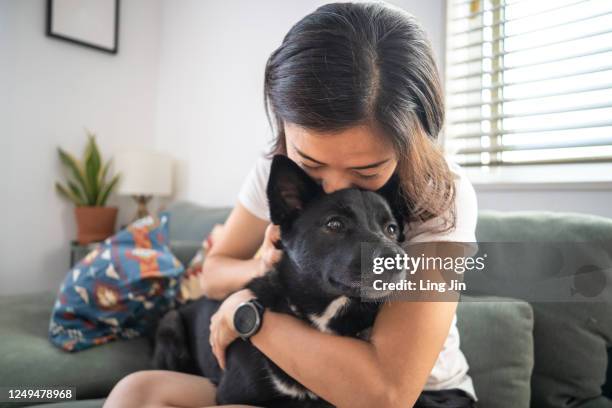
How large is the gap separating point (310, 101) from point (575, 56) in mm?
717

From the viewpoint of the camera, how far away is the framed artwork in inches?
126

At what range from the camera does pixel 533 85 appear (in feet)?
3.94

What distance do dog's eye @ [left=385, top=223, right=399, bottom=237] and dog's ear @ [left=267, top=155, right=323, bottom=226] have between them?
0.15 metres

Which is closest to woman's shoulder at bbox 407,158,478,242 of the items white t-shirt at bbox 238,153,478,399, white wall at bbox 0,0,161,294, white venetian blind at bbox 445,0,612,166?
white t-shirt at bbox 238,153,478,399

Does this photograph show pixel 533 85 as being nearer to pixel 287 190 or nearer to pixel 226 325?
pixel 287 190

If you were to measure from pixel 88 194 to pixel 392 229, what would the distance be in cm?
312

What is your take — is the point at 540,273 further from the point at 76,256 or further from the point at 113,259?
the point at 76,256

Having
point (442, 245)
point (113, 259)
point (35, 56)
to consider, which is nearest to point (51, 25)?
point (35, 56)

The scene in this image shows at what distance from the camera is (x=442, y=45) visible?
5.20ft

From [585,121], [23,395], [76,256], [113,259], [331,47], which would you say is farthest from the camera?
[76,256]

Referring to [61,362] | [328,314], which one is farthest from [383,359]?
[61,362]

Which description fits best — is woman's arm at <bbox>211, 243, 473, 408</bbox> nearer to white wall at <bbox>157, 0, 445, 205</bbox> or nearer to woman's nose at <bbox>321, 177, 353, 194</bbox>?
woman's nose at <bbox>321, 177, 353, 194</bbox>

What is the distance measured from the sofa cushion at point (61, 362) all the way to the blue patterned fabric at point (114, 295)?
0.16 feet

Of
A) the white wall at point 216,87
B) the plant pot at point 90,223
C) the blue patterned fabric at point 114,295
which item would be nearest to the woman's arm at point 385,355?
the blue patterned fabric at point 114,295
